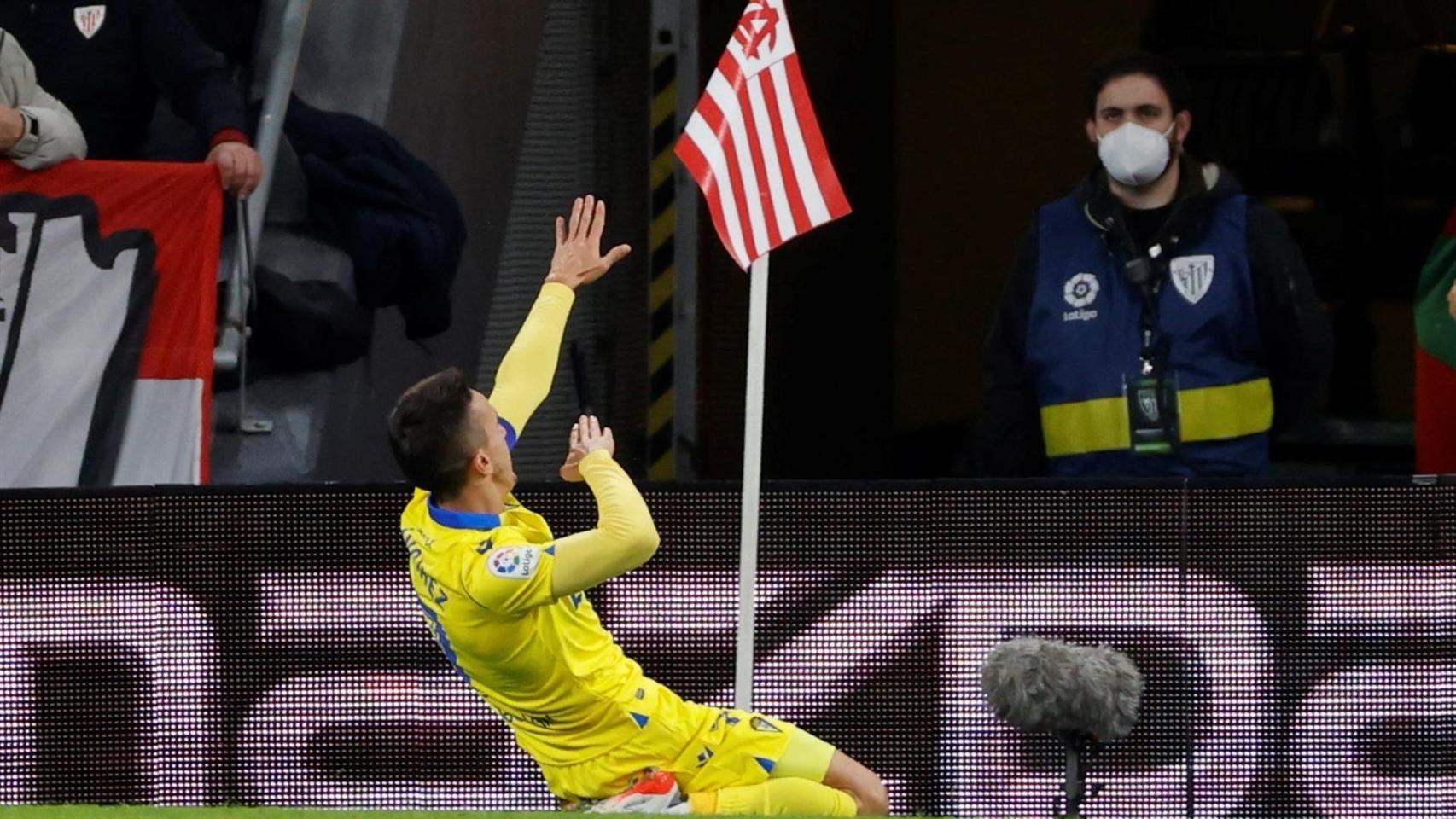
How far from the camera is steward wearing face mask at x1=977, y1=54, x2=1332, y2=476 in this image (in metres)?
8.02

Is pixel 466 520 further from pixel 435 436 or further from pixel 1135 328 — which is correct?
pixel 1135 328

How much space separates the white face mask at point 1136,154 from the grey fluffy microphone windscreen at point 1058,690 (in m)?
2.20

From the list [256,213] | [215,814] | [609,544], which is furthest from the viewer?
[256,213]

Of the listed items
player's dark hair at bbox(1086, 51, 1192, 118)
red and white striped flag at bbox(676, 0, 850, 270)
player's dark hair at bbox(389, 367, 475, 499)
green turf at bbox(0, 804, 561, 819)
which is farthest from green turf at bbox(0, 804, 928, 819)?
player's dark hair at bbox(1086, 51, 1192, 118)

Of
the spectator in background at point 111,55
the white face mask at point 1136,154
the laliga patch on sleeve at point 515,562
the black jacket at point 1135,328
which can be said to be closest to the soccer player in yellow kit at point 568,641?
the laliga patch on sleeve at point 515,562

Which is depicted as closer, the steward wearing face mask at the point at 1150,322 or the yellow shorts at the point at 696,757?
the yellow shorts at the point at 696,757

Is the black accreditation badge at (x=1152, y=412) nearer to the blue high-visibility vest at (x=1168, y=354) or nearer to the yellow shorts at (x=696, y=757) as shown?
the blue high-visibility vest at (x=1168, y=354)

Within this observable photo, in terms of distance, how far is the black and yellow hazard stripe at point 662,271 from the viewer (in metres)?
11.0

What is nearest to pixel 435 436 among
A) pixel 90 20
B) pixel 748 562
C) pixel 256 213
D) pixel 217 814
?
pixel 217 814

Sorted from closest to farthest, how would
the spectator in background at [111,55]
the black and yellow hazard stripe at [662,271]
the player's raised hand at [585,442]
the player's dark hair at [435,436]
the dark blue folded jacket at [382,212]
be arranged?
the player's dark hair at [435,436]
the player's raised hand at [585,442]
the spectator in background at [111,55]
the dark blue folded jacket at [382,212]
the black and yellow hazard stripe at [662,271]

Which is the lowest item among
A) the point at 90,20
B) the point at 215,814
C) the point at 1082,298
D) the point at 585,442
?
the point at 215,814

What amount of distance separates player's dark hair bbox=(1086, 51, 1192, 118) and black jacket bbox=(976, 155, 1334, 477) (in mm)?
204

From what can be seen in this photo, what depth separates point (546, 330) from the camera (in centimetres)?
700

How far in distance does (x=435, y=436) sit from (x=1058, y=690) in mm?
1593
